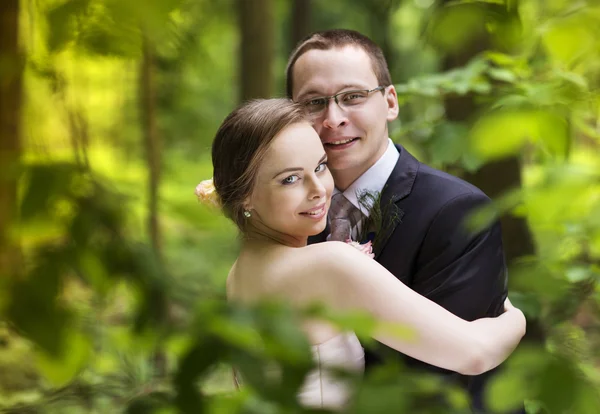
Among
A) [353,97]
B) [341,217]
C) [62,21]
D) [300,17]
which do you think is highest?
[62,21]

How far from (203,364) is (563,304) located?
280cm

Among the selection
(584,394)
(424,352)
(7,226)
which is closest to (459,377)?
(424,352)

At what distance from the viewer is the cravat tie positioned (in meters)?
2.93

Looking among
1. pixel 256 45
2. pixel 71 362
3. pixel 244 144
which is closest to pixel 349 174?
pixel 244 144

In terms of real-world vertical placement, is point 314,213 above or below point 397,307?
above

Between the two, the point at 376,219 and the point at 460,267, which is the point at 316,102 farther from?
the point at 460,267

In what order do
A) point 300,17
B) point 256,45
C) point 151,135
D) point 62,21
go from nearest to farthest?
point 62,21
point 256,45
point 151,135
point 300,17

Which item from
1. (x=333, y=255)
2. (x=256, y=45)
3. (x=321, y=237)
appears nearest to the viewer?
(x=333, y=255)

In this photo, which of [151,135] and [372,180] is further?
[151,135]

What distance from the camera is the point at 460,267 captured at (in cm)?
269

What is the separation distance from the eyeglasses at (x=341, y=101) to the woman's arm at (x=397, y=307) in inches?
33.5

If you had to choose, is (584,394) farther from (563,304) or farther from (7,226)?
(563,304)

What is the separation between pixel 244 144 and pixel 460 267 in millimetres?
990

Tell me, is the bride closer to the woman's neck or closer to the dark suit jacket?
the woman's neck
